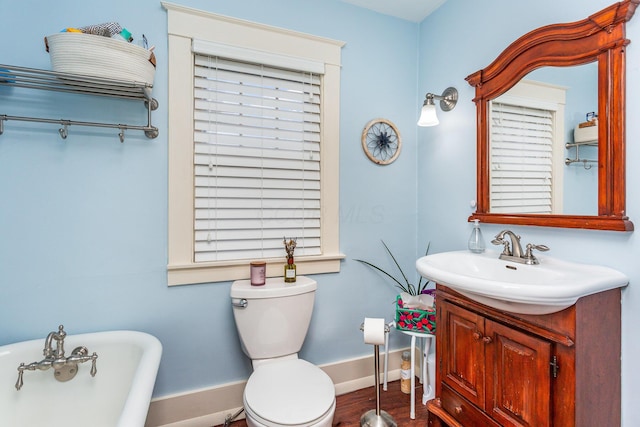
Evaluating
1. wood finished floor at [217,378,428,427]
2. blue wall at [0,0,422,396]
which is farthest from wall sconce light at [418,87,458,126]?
wood finished floor at [217,378,428,427]

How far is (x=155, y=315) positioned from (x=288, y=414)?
2.89 feet

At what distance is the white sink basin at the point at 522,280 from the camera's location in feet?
3.13

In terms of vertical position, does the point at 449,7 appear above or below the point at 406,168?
above

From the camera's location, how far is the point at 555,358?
1.04 m

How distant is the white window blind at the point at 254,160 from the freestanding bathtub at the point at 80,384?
0.52 m

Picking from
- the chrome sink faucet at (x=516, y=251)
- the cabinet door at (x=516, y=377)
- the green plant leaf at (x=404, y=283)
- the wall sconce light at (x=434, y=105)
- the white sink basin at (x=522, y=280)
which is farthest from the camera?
the green plant leaf at (x=404, y=283)

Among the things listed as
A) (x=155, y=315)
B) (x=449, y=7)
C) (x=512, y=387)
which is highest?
(x=449, y=7)

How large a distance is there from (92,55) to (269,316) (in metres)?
1.40

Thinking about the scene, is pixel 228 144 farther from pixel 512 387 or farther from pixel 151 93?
pixel 512 387

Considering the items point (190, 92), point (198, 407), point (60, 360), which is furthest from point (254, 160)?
point (198, 407)

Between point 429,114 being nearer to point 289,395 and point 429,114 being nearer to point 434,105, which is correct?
point 434,105

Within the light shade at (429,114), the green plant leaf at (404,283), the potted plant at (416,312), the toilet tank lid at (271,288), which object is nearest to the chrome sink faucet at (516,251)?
the potted plant at (416,312)

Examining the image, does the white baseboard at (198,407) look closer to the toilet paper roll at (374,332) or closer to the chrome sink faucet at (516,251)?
the toilet paper roll at (374,332)

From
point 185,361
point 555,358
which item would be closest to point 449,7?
point 555,358
